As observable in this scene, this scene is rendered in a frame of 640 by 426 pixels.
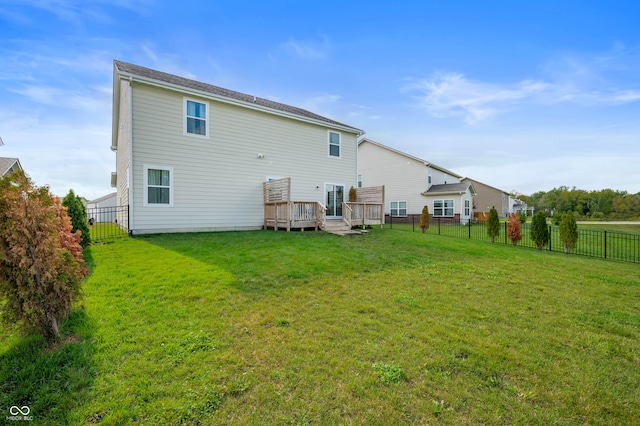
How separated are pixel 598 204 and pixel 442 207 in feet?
129

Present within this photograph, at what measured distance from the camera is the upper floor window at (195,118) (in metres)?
11.0

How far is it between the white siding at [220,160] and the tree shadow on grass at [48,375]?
8213mm

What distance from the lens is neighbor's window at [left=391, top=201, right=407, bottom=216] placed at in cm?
2716

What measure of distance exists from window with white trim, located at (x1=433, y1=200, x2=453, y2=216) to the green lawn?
21.0 metres

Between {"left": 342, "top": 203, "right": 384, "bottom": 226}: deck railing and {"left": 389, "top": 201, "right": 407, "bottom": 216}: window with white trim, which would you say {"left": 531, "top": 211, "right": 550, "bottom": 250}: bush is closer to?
{"left": 342, "top": 203, "right": 384, "bottom": 226}: deck railing

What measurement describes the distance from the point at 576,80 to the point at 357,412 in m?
16.0

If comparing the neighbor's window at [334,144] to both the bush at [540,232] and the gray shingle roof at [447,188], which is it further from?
the gray shingle roof at [447,188]

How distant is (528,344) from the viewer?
10.2ft

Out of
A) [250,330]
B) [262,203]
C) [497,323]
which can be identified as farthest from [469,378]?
[262,203]

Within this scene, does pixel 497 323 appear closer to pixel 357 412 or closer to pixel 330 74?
pixel 357 412

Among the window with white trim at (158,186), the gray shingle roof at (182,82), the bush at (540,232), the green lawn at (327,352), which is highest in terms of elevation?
the gray shingle roof at (182,82)

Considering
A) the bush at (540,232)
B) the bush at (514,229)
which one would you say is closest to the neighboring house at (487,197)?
the bush at (514,229)

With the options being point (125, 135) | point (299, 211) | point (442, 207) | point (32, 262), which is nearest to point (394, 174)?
point (442, 207)

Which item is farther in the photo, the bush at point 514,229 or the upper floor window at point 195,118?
the bush at point 514,229
